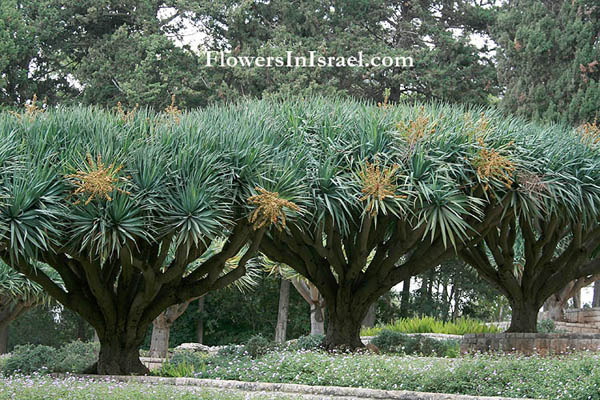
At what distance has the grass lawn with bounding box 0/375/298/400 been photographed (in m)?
9.56

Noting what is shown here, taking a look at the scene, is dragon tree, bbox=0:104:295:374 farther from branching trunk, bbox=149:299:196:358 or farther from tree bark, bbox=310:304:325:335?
tree bark, bbox=310:304:325:335

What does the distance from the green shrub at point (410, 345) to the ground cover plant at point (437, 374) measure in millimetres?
4006

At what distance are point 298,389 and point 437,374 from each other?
181 cm

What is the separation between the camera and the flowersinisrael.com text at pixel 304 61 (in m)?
27.4

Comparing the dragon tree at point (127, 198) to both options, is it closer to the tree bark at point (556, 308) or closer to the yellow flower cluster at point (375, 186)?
the yellow flower cluster at point (375, 186)

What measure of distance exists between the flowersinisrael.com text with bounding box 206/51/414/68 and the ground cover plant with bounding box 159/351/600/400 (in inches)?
639

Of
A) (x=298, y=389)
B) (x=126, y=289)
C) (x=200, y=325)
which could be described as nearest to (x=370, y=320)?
Result: (x=200, y=325)

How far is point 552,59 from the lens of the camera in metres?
23.8

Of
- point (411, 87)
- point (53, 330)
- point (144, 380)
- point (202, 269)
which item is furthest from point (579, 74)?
point (53, 330)

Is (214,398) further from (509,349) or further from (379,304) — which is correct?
(379,304)

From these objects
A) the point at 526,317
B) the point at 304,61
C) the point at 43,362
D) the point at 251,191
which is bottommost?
the point at 43,362

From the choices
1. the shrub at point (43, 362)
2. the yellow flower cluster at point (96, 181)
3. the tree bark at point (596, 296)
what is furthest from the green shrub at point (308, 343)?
the tree bark at point (596, 296)

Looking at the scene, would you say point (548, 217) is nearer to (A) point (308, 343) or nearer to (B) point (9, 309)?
(A) point (308, 343)

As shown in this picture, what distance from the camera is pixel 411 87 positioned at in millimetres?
29328
